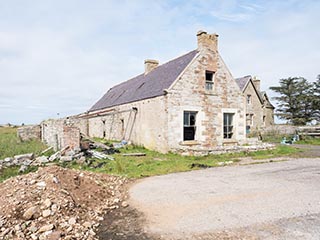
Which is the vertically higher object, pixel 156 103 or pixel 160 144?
pixel 156 103

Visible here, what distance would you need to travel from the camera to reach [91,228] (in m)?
5.44

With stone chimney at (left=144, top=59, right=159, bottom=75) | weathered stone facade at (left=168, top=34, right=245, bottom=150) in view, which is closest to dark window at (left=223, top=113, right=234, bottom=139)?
weathered stone facade at (left=168, top=34, right=245, bottom=150)

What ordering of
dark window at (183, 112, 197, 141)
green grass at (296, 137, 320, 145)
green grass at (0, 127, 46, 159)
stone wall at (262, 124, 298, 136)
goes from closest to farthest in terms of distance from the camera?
green grass at (0, 127, 46, 159)
dark window at (183, 112, 197, 141)
green grass at (296, 137, 320, 145)
stone wall at (262, 124, 298, 136)

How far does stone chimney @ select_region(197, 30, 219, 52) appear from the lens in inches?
718

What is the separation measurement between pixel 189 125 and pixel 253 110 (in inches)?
913

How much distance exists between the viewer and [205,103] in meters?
18.2

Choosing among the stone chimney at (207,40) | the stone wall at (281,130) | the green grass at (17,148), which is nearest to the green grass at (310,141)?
the stone wall at (281,130)

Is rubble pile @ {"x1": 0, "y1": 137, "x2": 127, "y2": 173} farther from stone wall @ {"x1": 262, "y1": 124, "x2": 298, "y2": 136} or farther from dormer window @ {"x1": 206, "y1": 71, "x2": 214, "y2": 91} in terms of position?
stone wall @ {"x1": 262, "y1": 124, "x2": 298, "y2": 136}

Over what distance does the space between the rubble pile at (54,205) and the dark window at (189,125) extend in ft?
32.4

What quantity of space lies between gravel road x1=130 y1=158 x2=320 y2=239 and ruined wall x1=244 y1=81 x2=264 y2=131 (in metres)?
27.7

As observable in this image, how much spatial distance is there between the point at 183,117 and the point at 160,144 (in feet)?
7.55

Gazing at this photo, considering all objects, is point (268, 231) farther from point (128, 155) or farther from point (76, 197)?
point (128, 155)

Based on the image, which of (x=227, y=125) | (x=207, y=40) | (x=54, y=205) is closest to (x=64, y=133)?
(x=54, y=205)

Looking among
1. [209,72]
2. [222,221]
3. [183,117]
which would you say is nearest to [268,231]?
[222,221]
